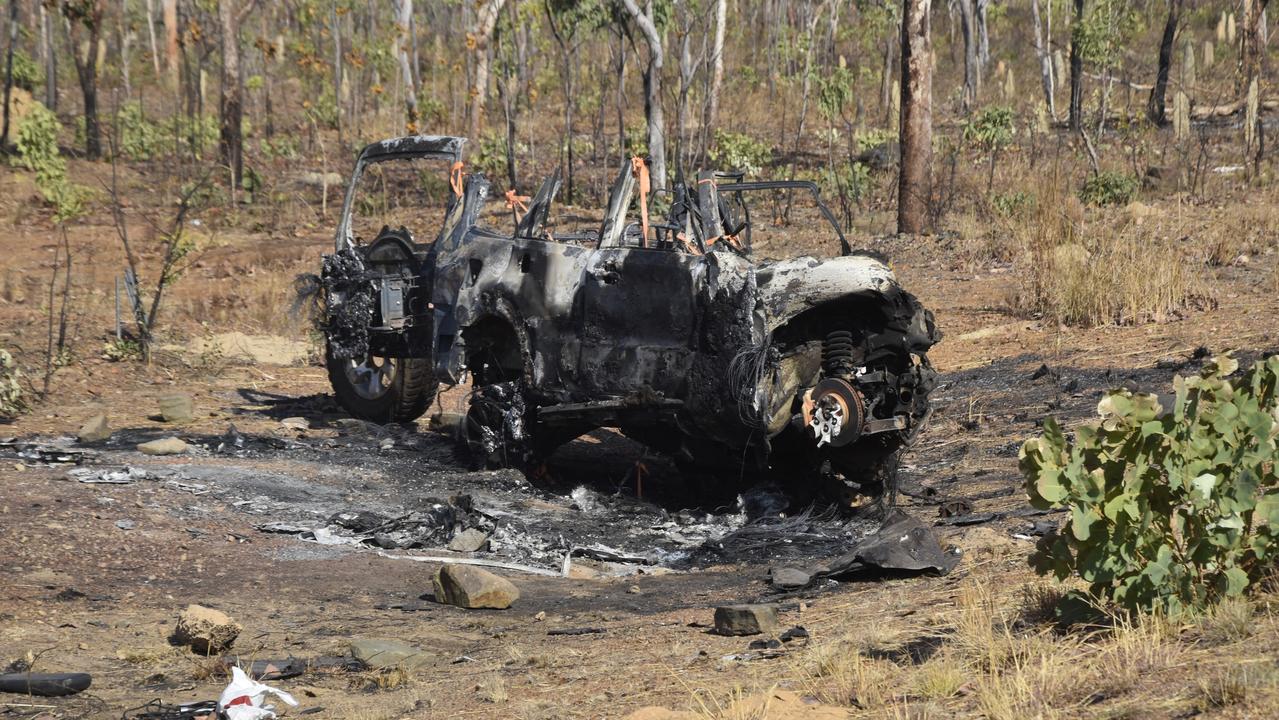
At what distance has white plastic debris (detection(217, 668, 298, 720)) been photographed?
5066 mm

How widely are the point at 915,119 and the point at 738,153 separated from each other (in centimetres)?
605

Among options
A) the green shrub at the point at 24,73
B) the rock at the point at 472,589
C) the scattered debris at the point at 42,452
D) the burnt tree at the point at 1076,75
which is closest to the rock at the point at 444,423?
the scattered debris at the point at 42,452

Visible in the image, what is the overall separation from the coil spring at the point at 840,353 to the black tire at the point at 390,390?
4.31 metres

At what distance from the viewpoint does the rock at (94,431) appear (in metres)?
10.6

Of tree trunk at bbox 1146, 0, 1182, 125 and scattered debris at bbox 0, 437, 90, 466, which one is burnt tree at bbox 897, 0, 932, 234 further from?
scattered debris at bbox 0, 437, 90, 466

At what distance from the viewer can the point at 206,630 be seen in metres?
6.04

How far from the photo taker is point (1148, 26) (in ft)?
148

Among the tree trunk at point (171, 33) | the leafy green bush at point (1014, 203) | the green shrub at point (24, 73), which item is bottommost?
the leafy green bush at point (1014, 203)

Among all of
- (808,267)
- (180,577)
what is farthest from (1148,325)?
(180,577)

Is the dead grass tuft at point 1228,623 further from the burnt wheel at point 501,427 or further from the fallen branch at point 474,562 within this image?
the burnt wheel at point 501,427

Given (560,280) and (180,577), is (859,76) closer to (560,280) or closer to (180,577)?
(560,280)

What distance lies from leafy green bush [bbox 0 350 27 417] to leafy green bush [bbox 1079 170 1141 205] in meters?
14.7

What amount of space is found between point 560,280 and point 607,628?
345 centimetres

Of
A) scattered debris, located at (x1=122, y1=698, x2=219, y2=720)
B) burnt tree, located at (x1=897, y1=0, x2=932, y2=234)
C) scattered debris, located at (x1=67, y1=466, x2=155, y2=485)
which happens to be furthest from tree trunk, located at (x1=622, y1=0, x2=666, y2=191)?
scattered debris, located at (x1=122, y1=698, x2=219, y2=720)
